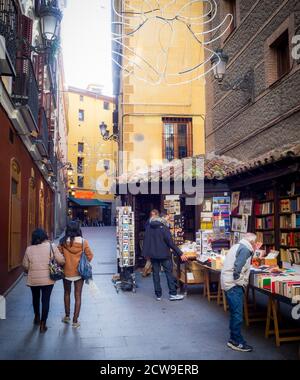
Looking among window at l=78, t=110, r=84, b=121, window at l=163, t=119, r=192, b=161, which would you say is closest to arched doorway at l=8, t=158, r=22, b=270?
window at l=163, t=119, r=192, b=161

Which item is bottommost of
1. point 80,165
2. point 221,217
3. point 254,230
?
point 254,230

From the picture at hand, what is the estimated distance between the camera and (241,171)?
965 centimetres

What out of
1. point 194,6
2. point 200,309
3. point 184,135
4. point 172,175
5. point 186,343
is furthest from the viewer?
point 184,135

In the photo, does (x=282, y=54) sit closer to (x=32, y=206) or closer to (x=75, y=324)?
(x=75, y=324)

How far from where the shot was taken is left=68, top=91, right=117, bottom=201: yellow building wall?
49812mm

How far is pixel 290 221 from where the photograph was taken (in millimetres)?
8445

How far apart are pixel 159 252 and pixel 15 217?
384 centimetres

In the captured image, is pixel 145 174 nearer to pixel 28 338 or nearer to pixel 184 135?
pixel 184 135

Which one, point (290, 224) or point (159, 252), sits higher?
point (290, 224)

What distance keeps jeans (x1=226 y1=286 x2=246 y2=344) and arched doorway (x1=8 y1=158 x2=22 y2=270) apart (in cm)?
579

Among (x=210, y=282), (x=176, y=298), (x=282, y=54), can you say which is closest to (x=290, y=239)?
(x=210, y=282)

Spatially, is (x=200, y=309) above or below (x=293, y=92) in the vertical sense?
below

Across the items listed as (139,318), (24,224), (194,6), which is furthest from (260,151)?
(194,6)

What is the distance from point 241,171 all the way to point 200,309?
11.0 ft
